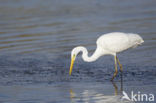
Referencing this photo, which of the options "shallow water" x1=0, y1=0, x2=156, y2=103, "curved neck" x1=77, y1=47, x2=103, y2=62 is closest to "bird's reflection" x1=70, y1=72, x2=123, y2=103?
"shallow water" x1=0, y1=0, x2=156, y2=103

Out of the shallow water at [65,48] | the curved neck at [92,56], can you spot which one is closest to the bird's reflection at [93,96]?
the shallow water at [65,48]

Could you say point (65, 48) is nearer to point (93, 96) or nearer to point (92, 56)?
point (92, 56)

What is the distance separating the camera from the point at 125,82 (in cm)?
1078

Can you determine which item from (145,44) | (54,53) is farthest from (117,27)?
(54,53)

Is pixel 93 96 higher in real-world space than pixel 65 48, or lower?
lower

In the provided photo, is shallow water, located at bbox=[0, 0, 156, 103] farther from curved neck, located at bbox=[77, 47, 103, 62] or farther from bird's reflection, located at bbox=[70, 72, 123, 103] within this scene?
curved neck, located at bbox=[77, 47, 103, 62]

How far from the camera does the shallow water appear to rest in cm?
1025

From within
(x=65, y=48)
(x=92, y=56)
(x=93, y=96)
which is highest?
(x=65, y=48)

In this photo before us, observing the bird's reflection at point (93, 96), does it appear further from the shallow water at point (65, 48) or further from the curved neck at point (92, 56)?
the curved neck at point (92, 56)

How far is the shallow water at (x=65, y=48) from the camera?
10250 millimetres

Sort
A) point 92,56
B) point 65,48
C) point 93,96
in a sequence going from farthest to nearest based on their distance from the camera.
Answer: point 65,48, point 92,56, point 93,96

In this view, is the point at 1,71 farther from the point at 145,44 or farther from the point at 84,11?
the point at 84,11

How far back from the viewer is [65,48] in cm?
1463

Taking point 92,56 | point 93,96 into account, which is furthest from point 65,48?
point 93,96
